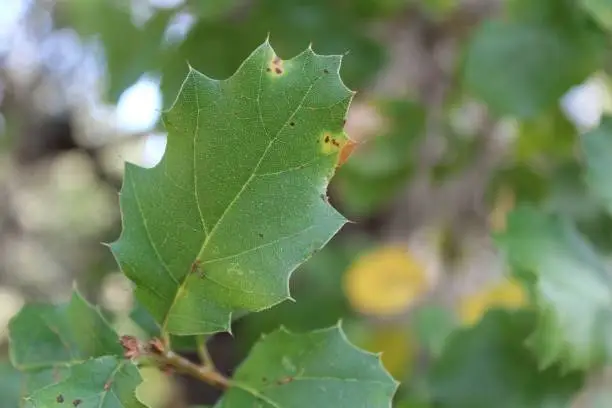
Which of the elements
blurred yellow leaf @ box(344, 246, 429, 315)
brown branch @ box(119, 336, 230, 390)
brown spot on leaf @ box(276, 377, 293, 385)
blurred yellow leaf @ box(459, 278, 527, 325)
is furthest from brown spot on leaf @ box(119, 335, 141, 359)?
blurred yellow leaf @ box(344, 246, 429, 315)

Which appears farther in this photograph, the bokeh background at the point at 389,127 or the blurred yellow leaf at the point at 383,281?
the blurred yellow leaf at the point at 383,281

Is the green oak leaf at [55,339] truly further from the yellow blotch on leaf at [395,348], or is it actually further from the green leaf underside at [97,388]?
the yellow blotch on leaf at [395,348]

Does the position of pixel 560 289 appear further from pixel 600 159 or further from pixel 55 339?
pixel 55 339

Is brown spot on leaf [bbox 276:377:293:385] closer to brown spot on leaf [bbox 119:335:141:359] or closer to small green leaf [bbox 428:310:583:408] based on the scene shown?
brown spot on leaf [bbox 119:335:141:359]

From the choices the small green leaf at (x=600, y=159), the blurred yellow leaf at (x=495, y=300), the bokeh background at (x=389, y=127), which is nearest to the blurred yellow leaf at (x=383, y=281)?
the bokeh background at (x=389, y=127)

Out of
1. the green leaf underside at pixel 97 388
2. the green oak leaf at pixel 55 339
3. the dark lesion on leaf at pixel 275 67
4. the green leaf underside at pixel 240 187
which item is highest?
the dark lesion on leaf at pixel 275 67
